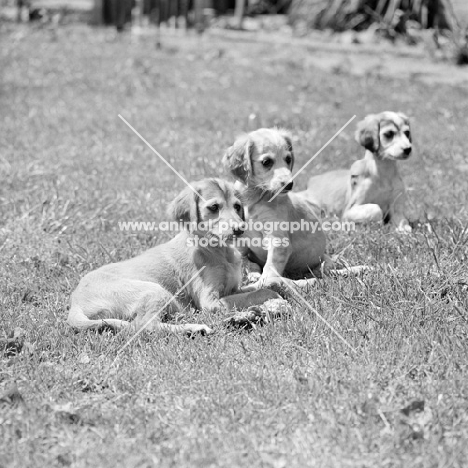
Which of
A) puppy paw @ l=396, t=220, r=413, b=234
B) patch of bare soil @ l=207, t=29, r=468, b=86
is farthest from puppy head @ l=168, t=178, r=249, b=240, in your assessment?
patch of bare soil @ l=207, t=29, r=468, b=86

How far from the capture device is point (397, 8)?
18.4 meters

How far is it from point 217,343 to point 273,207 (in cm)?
158

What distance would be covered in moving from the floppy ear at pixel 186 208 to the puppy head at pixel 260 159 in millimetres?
756

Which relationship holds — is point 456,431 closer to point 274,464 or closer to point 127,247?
point 274,464

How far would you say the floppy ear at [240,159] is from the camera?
18.5 ft

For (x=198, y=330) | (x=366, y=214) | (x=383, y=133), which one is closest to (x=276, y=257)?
(x=198, y=330)

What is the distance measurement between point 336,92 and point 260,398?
9011 mm

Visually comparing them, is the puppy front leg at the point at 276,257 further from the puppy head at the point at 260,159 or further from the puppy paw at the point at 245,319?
the puppy paw at the point at 245,319

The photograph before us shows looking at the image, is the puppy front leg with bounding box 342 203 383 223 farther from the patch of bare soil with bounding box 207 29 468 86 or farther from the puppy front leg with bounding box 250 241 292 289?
the patch of bare soil with bounding box 207 29 468 86

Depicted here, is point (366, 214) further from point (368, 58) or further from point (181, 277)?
point (368, 58)

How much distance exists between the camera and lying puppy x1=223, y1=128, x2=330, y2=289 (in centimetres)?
560

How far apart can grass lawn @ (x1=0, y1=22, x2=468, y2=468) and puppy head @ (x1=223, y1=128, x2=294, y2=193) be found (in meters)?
0.86

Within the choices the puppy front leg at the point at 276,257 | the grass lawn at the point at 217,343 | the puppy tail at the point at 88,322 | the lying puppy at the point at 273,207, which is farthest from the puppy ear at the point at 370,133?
the puppy tail at the point at 88,322

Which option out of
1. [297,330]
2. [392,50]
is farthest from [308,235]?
[392,50]
